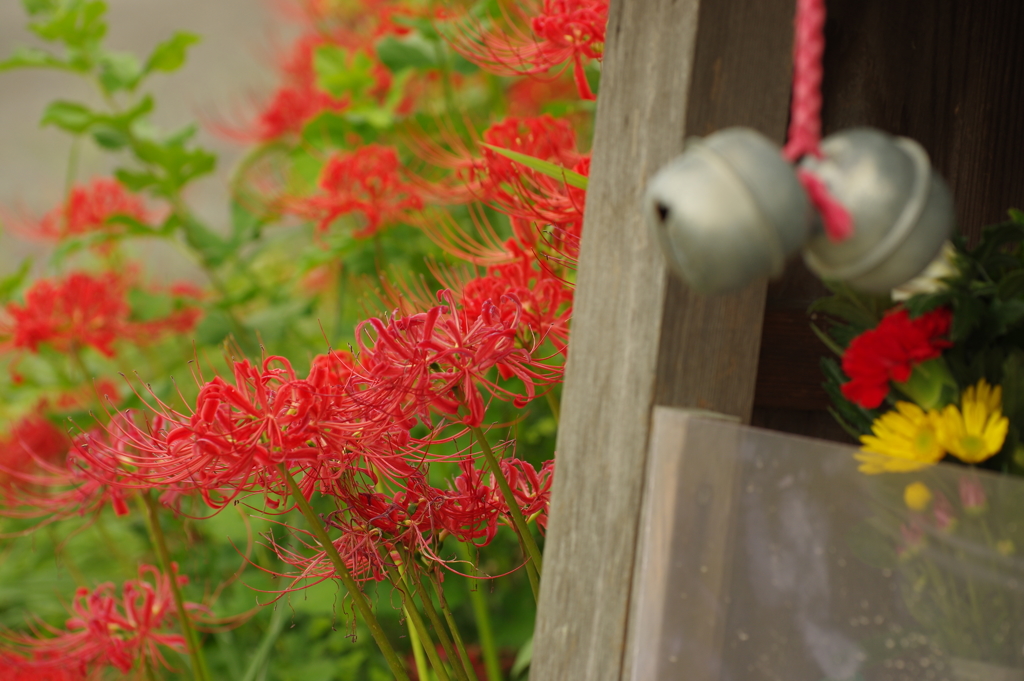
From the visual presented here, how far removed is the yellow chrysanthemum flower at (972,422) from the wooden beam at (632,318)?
115mm

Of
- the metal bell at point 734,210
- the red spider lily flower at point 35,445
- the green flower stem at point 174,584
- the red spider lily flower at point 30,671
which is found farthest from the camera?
the red spider lily flower at point 35,445

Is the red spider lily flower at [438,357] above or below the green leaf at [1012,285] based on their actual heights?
below

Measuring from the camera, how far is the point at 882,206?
0.29 m

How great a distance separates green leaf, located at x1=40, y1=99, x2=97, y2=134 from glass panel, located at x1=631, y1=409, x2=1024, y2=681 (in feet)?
3.62

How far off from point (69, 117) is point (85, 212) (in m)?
0.21

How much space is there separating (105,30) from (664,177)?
1.27 m

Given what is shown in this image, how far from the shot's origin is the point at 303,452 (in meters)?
0.52

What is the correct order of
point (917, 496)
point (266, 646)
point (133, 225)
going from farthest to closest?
point (133, 225)
point (266, 646)
point (917, 496)

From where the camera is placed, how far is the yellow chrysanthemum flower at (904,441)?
1.41 feet

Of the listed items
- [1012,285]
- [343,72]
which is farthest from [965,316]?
[343,72]

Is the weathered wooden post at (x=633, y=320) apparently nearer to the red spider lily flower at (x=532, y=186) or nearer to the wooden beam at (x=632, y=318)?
the wooden beam at (x=632, y=318)

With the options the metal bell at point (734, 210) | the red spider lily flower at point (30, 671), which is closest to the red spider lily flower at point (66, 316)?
the red spider lily flower at point (30, 671)

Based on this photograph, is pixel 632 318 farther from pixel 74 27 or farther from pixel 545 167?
pixel 74 27

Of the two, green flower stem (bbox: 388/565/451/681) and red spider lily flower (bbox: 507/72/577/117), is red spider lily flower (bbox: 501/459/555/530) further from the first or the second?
red spider lily flower (bbox: 507/72/577/117)
